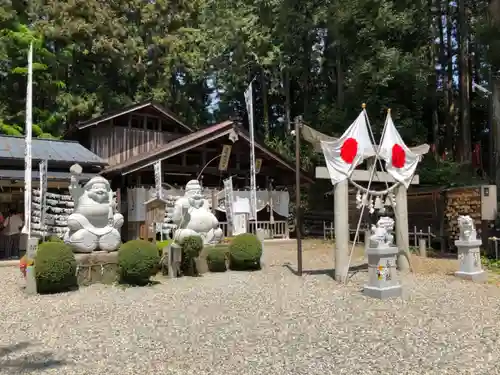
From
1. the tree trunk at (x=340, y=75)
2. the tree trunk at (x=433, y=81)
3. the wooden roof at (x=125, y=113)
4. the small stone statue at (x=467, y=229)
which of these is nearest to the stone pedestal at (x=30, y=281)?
the small stone statue at (x=467, y=229)

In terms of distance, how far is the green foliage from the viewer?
10.9 m

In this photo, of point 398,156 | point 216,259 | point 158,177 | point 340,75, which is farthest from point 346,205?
point 340,75

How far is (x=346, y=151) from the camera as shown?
9.98 metres

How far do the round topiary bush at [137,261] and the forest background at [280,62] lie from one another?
13.5m

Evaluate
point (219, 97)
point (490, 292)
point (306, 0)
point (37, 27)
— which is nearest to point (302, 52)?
point (306, 0)

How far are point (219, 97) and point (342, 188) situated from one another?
23594 mm

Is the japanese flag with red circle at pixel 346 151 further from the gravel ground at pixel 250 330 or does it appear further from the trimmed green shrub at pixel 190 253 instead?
the trimmed green shrub at pixel 190 253

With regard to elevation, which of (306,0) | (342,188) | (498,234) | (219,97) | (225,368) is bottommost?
(225,368)

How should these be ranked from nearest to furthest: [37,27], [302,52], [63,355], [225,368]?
[225,368], [63,355], [37,27], [302,52]

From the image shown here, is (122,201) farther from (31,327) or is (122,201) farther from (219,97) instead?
(219,97)

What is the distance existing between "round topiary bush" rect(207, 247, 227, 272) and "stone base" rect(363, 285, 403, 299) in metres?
3.75

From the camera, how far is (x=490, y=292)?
873 centimetres

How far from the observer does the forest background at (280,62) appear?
21.1 meters

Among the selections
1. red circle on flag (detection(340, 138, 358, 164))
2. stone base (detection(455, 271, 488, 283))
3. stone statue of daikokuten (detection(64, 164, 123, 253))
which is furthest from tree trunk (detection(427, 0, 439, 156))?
stone statue of daikokuten (detection(64, 164, 123, 253))
